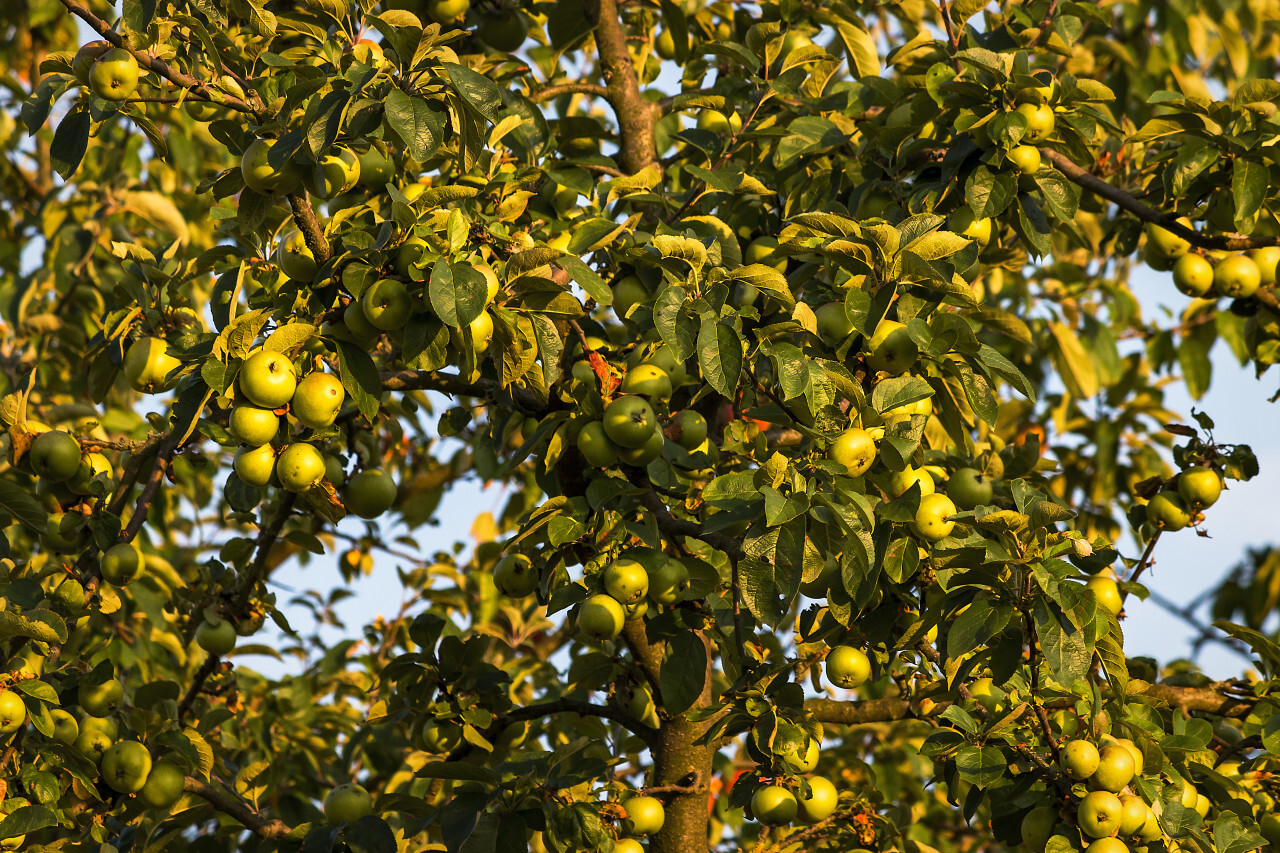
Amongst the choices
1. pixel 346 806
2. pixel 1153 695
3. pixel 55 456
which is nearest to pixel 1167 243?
pixel 1153 695

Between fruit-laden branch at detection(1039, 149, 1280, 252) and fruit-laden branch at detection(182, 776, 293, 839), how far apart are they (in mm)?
2260

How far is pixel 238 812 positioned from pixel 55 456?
86 centimetres

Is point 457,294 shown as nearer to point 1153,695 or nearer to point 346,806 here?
point 346,806

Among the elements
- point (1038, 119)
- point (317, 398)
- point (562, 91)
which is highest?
point (562, 91)

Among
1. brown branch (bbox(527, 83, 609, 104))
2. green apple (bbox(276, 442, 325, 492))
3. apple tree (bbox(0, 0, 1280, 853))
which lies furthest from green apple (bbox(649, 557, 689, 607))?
brown branch (bbox(527, 83, 609, 104))

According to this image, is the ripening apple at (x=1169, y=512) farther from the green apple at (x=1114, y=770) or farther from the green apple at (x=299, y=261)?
the green apple at (x=299, y=261)

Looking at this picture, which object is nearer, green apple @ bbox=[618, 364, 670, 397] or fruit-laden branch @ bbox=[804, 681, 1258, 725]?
green apple @ bbox=[618, 364, 670, 397]

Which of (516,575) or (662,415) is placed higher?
(662,415)

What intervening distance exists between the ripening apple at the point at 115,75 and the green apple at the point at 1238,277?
98.5 inches

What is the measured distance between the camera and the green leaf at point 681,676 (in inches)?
88.8

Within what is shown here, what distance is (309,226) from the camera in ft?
6.51

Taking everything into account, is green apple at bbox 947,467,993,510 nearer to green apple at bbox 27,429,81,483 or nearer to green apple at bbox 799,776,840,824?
green apple at bbox 799,776,840,824

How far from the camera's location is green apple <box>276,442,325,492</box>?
78.4 inches

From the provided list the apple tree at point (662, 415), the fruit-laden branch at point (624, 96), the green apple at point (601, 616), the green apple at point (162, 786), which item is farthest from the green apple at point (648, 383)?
the green apple at point (162, 786)
